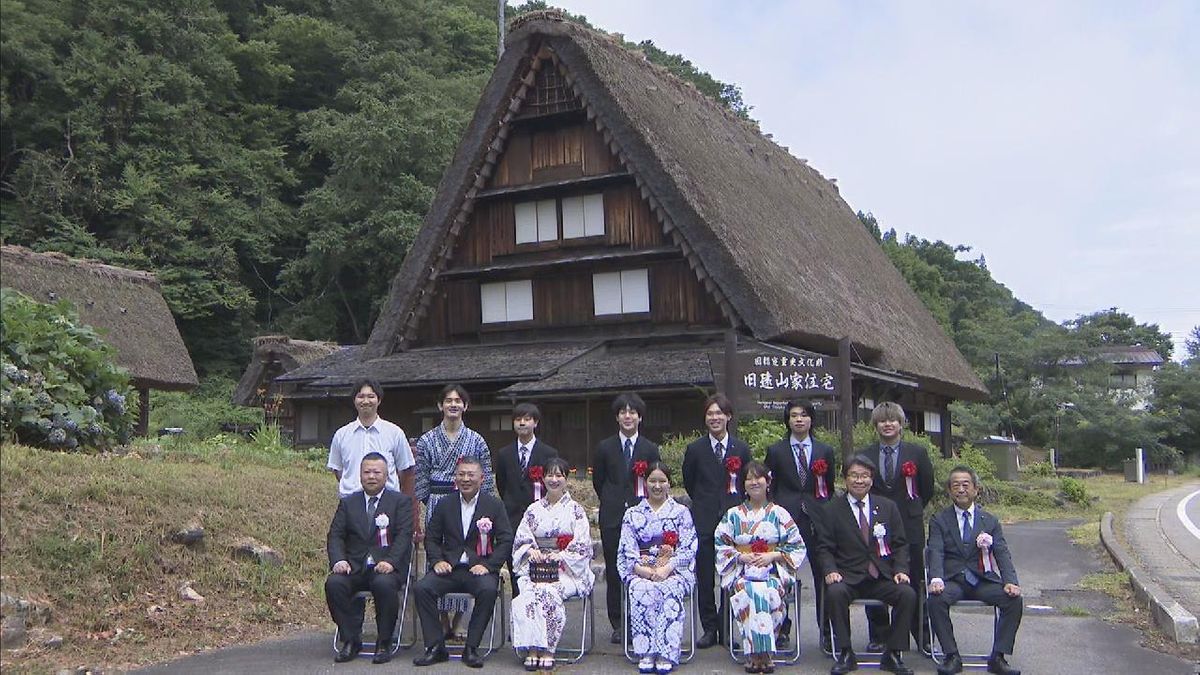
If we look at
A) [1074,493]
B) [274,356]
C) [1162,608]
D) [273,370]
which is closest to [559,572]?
[1162,608]

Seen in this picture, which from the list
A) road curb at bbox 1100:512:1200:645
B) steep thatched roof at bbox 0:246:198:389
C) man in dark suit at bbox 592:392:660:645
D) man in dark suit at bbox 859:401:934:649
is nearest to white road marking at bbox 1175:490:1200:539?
road curb at bbox 1100:512:1200:645

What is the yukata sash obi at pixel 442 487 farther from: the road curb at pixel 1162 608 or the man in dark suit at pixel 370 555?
the road curb at pixel 1162 608

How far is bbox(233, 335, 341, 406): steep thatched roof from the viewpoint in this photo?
27.3 meters

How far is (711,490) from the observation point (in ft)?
24.1

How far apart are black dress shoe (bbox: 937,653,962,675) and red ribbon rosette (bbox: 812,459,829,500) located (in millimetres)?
1378

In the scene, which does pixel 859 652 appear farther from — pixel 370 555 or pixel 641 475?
pixel 370 555

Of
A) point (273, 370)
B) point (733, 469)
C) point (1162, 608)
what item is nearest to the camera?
point (733, 469)

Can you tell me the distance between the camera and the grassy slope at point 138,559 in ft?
23.0

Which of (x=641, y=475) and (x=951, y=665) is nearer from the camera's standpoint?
(x=951, y=665)

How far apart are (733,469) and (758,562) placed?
2.63 feet

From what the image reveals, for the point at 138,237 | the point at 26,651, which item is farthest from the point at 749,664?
the point at 138,237

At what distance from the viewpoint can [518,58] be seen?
19.1m

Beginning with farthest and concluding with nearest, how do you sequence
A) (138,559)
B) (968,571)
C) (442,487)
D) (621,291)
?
(621,291)
(138,559)
(442,487)
(968,571)

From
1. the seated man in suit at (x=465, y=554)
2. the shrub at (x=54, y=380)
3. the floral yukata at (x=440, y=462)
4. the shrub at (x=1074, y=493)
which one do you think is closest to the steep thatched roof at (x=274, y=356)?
the shrub at (x=54, y=380)
